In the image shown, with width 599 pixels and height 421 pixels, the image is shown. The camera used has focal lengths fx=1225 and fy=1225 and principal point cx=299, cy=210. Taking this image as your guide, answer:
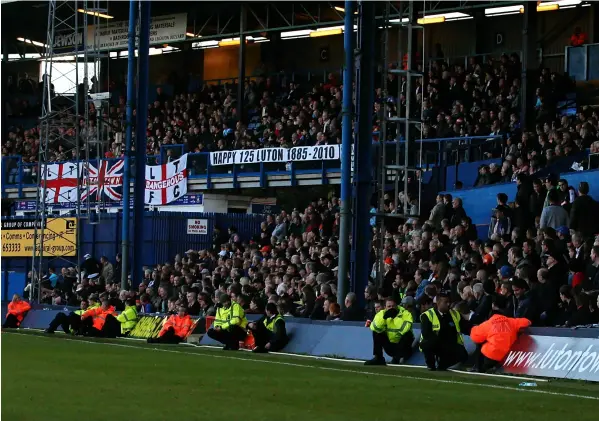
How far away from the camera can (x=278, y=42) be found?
52.3 m

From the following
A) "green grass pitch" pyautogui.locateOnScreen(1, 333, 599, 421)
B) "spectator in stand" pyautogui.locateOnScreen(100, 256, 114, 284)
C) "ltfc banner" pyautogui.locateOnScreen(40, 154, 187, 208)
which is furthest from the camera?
"ltfc banner" pyautogui.locateOnScreen(40, 154, 187, 208)

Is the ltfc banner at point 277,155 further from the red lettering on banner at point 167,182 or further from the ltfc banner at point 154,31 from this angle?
the ltfc banner at point 154,31

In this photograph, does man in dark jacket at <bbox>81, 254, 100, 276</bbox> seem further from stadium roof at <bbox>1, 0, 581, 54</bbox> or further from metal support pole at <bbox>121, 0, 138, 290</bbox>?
stadium roof at <bbox>1, 0, 581, 54</bbox>

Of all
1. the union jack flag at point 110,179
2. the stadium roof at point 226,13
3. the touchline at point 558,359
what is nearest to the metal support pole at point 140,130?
the union jack flag at point 110,179

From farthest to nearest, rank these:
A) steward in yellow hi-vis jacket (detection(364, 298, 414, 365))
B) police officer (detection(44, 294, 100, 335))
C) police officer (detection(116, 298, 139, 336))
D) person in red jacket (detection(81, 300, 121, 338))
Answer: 1. police officer (detection(44, 294, 100, 335))
2. police officer (detection(116, 298, 139, 336))
3. person in red jacket (detection(81, 300, 121, 338))
4. steward in yellow hi-vis jacket (detection(364, 298, 414, 365))

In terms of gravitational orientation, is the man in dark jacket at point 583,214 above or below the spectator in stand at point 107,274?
above

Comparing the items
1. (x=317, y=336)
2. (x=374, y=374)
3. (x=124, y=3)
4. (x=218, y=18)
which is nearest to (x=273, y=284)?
(x=317, y=336)

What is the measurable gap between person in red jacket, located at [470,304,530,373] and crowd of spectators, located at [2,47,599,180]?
5847 mm

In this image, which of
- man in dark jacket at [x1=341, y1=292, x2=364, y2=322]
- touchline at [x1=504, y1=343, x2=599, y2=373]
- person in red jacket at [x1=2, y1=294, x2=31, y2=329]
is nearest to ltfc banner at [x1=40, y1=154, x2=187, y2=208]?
person in red jacket at [x1=2, y1=294, x2=31, y2=329]

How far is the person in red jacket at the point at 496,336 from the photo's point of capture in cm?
1794

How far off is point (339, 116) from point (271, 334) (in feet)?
51.6

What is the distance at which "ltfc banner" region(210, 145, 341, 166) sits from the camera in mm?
37188

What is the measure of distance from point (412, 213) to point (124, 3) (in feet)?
102

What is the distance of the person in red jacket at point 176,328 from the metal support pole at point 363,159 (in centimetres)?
524
